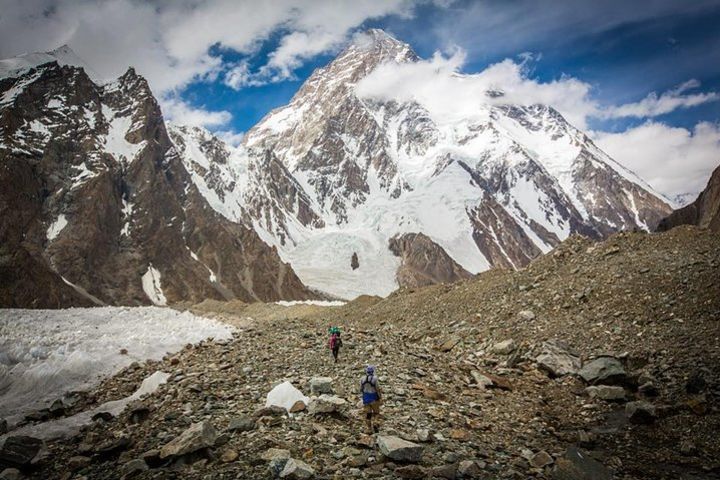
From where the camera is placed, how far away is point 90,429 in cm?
1259

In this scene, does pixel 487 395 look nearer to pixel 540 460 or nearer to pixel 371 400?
pixel 540 460

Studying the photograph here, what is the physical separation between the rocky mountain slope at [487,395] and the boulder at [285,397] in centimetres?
41

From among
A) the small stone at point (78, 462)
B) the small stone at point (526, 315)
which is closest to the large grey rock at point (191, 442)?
the small stone at point (78, 462)

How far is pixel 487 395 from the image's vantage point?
583 inches

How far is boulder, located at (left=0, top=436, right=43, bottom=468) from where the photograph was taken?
10.3 m

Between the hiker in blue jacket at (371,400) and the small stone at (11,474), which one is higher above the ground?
the hiker in blue jacket at (371,400)

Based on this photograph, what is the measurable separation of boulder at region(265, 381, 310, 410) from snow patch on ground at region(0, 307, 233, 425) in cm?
820

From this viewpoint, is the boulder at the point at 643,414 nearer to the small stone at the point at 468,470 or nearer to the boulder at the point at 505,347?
the small stone at the point at 468,470

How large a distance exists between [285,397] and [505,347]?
11.0m

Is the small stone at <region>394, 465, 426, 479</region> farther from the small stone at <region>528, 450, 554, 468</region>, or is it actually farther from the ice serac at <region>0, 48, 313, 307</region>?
the ice serac at <region>0, 48, 313, 307</region>

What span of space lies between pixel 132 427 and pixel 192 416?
157cm

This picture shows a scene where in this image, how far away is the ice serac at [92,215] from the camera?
5359 inches

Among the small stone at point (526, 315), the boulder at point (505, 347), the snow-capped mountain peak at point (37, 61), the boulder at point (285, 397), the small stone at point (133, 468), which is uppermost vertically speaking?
the snow-capped mountain peak at point (37, 61)

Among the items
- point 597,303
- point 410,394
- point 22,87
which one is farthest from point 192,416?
point 22,87
